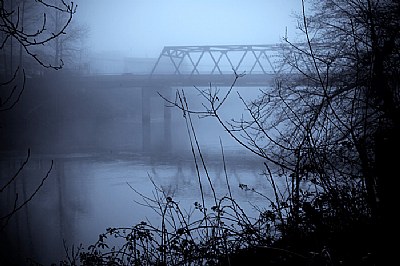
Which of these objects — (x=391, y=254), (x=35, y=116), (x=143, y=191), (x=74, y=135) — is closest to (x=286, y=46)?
(x=143, y=191)

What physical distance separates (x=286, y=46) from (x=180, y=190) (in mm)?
5007

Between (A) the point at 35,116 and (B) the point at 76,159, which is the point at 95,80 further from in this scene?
(B) the point at 76,159

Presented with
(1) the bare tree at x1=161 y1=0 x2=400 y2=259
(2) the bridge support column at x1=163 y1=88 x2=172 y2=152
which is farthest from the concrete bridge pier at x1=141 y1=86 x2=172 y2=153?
(1) the bare tree at x1=161 y1=0 x2=400 y2=259

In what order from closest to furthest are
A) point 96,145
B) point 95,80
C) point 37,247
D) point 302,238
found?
1. point 302,238
2. point 37,247
3. point 96,145
4. point 95,80

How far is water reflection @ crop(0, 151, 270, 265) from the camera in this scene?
27.0 feet

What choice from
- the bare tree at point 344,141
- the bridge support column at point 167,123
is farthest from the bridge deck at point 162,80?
the bare tree at point 344,141

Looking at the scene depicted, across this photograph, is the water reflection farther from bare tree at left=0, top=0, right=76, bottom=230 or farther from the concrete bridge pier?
the concrete bridge pier

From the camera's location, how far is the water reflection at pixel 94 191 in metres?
8.23

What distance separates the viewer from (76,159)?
746 inches

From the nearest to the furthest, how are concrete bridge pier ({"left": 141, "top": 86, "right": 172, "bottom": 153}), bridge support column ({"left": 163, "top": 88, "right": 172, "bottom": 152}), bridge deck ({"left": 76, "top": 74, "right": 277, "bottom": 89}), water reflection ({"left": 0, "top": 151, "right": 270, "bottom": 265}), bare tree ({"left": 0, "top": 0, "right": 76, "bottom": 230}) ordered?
bare tree ({"left": 0, "top": 0, "right": 76, "bottom": 230}), water reflection ({"left": 0, "top": 151, "right": 270, "bottom": 265}), concrete bridge pier ({"left": 141, "top": 86, "right": 172, "bottom": 153}), bridge support column ({"left": 163, "top": 88, "right": 172, "bottom": 152}), bridge deck ({"left": 76, "top": 74, "right": 277, "bottom": 89})

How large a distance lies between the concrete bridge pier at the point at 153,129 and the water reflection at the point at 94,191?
4.30 metres

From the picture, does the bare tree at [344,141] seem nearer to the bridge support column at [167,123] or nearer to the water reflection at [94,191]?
the water reflection at [94,191]

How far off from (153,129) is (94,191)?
25.7 metres

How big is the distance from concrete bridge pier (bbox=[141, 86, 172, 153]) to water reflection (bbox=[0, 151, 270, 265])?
4.30 metres
